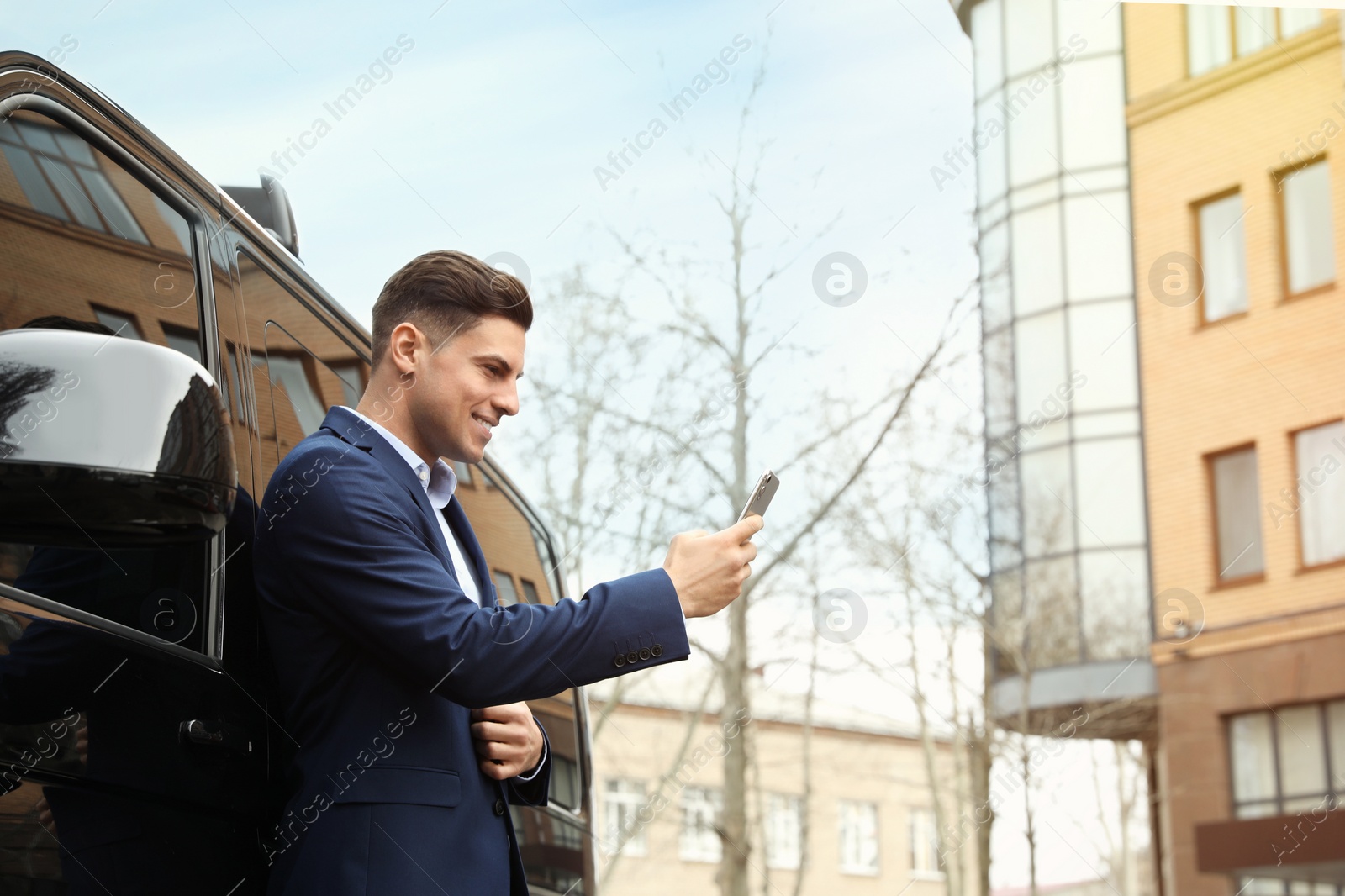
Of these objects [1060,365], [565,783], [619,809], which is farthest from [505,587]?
[619,809]

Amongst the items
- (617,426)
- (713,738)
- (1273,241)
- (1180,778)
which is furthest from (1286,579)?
(713,738)

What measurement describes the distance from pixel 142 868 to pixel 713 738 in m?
10.4

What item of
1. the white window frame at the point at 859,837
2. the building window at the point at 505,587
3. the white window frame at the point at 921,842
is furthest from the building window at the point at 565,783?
the white window frame at the point at 921,842

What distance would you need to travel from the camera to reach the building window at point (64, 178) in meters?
1.79

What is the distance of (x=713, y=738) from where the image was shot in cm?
1181

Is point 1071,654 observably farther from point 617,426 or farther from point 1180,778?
point 617,426

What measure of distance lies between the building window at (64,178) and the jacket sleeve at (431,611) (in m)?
0.52

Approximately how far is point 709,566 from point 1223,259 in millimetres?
23723

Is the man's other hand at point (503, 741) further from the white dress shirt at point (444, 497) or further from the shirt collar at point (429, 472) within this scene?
the shirt collar at point (429, 472)

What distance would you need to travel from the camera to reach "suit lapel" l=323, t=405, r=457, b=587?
2023mm

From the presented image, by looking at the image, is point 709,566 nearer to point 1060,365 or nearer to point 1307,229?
point 1307,229

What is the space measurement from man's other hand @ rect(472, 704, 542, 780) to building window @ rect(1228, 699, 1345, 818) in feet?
68.2

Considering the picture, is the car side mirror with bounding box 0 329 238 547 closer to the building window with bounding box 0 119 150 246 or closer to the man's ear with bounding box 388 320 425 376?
the building window with bounding box 0 119 150 246

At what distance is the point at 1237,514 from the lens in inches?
877
